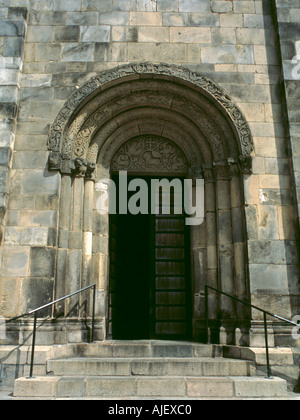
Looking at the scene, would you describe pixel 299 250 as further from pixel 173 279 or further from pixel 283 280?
pixel 173 279

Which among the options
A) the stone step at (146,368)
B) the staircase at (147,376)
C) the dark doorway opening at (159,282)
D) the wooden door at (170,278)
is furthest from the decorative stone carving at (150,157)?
the stone step at (146,368)

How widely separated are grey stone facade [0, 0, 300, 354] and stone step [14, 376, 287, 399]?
148 centimetres

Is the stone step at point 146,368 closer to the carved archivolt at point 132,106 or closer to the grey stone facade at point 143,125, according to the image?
the grey stone facade at point 143,125

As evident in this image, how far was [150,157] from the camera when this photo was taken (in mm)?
8945

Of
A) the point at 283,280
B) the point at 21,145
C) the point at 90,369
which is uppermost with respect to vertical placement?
the point at 21,145

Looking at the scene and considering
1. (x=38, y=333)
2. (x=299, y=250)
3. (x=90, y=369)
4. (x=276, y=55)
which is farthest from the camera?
(x=276, y=55)

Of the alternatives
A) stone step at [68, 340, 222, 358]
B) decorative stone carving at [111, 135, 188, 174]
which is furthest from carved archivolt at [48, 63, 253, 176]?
stone step at [68, 340, 222, 358]

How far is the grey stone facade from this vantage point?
743 cm

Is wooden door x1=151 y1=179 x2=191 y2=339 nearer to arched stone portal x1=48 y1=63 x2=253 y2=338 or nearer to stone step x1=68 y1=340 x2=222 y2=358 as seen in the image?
arched stone portal x1=48 y1=63 x2=253 y2=338

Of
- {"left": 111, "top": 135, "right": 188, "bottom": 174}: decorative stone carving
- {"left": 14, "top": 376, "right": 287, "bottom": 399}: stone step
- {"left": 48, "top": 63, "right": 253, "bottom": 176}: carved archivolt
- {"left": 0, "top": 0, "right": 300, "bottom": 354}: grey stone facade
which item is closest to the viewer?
{"left": 14, "top": 376, "right": 287, "bottom": 399}: stone step

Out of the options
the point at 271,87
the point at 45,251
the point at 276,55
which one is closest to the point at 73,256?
the point at 45,251

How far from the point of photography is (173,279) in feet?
28.1

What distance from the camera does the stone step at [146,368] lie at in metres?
6.14

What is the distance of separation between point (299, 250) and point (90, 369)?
4.11 m
